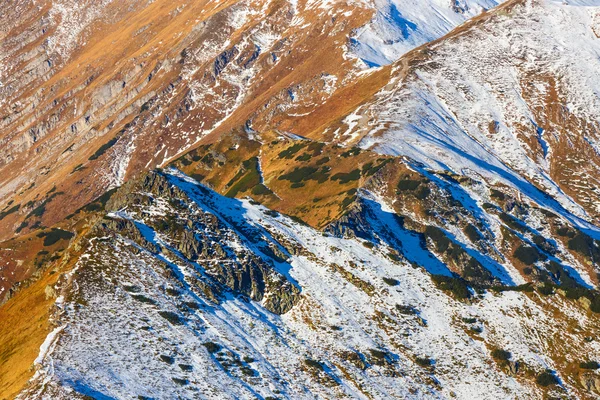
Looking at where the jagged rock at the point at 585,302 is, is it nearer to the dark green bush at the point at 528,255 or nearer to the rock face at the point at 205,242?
the dark green bush at the point at 528,255

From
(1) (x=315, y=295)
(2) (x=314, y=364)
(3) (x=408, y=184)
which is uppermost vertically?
(2) (x=314, y=364)

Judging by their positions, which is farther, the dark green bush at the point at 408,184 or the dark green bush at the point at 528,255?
the dark green bush at the point at 408,184

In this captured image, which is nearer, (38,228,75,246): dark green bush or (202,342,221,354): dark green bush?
(202,342,221,354): dark green bush

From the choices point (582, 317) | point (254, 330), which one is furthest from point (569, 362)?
point (254, 330)

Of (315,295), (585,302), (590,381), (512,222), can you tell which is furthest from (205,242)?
(512,222)

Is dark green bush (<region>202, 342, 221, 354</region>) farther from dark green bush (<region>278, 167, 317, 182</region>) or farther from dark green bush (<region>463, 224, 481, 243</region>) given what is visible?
dark green bush (<region>278, 167, 317, 182</region>)

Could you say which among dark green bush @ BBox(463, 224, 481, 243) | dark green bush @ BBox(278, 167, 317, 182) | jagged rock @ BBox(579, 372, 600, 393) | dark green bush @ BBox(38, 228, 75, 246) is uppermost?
dark green bush @ BBox(38, 228, 75, 246)

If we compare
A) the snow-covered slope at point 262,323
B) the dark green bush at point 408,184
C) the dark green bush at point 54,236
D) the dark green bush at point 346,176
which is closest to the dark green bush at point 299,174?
the dark green bush at point 346,176

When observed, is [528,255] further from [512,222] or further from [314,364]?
[314,364]

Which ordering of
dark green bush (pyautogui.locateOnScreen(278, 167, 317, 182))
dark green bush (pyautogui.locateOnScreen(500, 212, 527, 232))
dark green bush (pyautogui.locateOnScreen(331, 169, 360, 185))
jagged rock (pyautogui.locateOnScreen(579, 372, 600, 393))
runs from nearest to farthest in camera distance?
jagged rock (pyautogui.locateOnScreen(579, 372, 600, 393)) → dark green bush (pyautogui.locateOnScreen(500, 212, 527, 232)) → dark green bush (pyautogui.locateOnScreen(331, 169, 360, 185)) → dark green bush (pyautogui.locateOnScreen(278, 167, 317, 182))

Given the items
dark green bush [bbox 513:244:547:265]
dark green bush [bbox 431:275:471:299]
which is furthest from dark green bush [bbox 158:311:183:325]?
dark green bush [bbox 513:244:547:265]

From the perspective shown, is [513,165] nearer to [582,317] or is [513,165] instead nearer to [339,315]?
[582,317]
